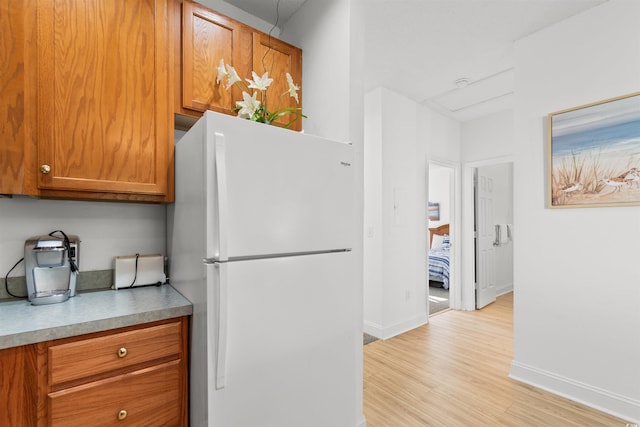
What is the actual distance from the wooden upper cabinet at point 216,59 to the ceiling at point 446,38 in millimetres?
433

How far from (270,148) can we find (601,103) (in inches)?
93.2

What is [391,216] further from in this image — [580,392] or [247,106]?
[247,106]

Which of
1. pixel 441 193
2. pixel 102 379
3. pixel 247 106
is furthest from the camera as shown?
pixel 441 193

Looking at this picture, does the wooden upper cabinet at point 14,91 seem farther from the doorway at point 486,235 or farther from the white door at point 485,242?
the white door at point 485,242

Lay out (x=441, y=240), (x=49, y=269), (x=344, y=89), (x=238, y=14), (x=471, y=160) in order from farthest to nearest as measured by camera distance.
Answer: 1. (x=441, y=240)
2. (x=471, y=160)
3. (x=238, y=14)
4. (x=344, y=89)
5. (x=49, y=269)

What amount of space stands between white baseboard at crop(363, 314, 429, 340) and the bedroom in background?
0.66m

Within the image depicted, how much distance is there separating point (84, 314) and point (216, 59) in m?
1.42

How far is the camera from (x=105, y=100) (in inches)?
54.2

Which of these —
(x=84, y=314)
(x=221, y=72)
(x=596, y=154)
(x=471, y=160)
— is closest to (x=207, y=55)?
(x=221, y=72)

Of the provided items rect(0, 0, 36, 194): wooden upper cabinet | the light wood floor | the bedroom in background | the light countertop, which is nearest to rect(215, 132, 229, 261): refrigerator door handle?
the light countertop

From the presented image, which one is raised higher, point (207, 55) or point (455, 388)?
point (207, 55)

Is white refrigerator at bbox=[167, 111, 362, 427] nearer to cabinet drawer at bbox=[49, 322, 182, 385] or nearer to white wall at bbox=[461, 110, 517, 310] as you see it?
cabinet drawer at bbox=[49, 322, 182, 385]

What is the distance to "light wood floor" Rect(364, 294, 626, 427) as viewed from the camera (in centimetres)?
193

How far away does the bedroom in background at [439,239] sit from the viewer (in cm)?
436
